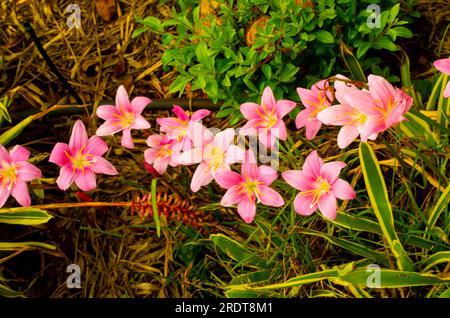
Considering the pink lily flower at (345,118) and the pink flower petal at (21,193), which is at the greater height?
the pink lily flower at (345,118)

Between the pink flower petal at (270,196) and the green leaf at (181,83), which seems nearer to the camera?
the pink flower petal at (270,196)

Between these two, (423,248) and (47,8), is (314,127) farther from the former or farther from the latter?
(47,8)

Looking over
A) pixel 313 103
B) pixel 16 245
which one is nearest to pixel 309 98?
pixel 313 103

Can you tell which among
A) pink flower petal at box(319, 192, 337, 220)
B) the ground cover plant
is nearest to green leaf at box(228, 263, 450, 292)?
the ground cover plant

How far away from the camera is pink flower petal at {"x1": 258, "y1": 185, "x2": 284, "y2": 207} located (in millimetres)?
1163

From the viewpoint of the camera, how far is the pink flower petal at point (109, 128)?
50.9 inches

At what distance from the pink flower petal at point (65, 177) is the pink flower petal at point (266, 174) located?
38 centimetres

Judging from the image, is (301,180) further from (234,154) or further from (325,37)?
(325,37)

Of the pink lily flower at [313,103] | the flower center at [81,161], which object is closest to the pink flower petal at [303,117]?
the pink lily flower at [313,103]

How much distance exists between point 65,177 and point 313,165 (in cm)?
50

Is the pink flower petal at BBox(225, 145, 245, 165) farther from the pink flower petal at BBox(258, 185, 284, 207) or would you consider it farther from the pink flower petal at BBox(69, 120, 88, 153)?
the pink flower petal at BBox(69, 120, 88, 153)

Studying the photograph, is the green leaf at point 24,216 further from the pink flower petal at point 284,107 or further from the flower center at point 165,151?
the pink flower petal at point 284,107

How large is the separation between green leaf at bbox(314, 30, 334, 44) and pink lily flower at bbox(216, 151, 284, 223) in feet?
1.33

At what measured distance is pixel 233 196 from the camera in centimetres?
118
